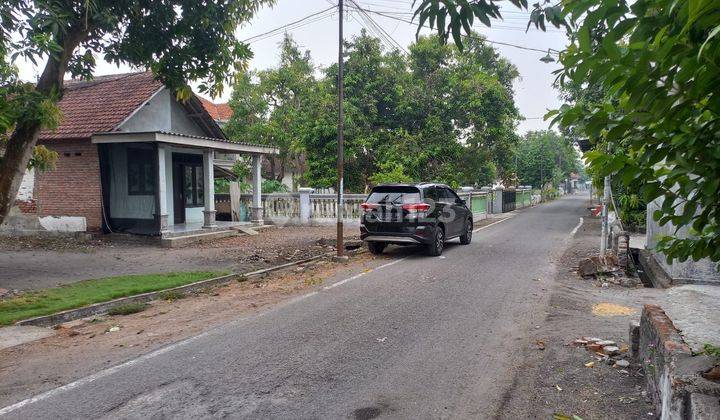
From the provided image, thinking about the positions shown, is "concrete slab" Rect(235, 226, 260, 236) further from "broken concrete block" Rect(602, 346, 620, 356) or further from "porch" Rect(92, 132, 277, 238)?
"broken concrete block" Rect(602, 346, 620, 356)

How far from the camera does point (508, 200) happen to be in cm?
3288

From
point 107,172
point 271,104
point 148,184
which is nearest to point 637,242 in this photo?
point 148,184

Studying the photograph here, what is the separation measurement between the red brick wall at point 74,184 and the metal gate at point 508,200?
923 inches

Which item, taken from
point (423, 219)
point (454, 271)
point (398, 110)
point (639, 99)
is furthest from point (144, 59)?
point (398, 110)

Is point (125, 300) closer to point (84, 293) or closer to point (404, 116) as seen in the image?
point (84, 293)

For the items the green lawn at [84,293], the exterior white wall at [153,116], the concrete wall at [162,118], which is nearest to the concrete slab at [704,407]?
the green lawn at [84,293]

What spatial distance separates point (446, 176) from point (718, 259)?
21.3 metres

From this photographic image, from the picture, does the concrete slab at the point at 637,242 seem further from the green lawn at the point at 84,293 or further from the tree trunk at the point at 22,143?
the tree trunk at the point at 22,143

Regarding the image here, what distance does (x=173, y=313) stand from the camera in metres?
7.36

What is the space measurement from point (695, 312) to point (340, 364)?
4.51 m

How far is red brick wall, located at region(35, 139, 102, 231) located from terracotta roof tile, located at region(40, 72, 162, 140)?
52cm

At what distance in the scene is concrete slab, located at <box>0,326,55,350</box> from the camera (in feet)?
19.8

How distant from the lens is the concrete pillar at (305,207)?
20.5 meters

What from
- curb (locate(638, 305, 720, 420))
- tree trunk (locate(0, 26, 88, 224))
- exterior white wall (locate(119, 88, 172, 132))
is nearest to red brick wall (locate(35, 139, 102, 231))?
exterior white wall (locate(119, 88, 172, 132))
